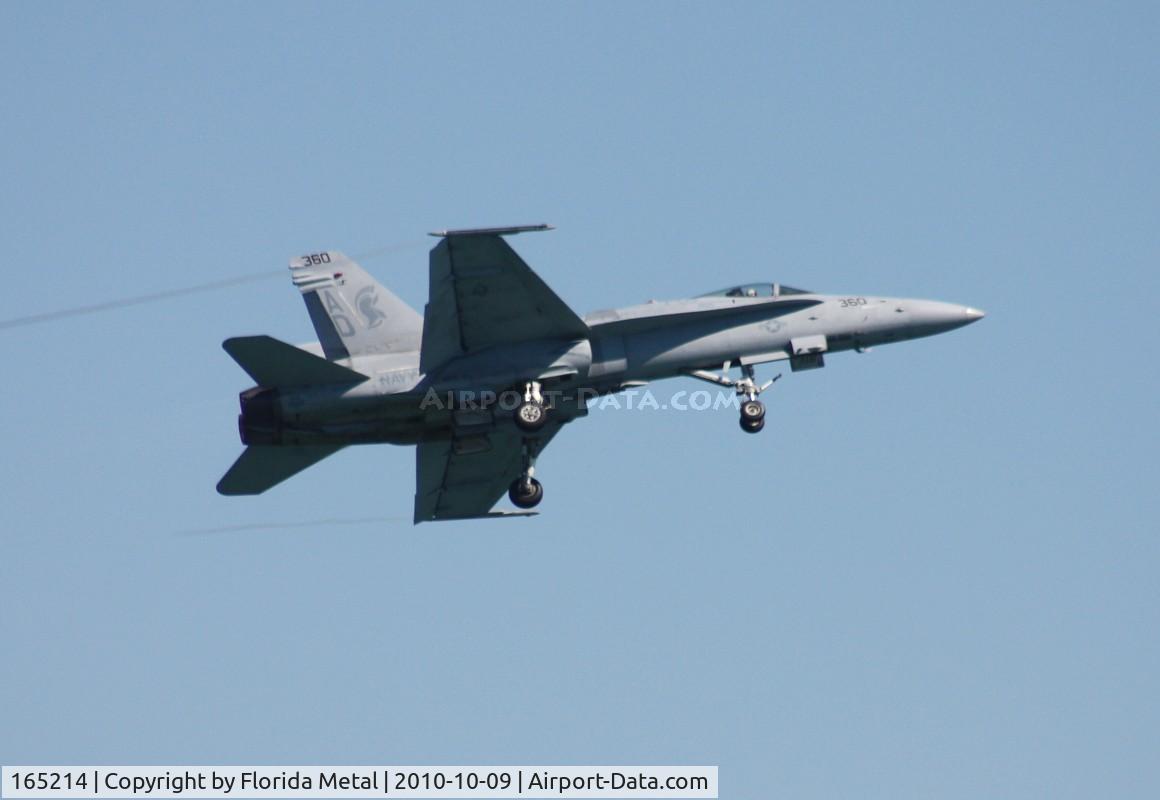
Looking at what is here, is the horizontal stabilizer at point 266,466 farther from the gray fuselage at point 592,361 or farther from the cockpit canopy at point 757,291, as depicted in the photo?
the cockpit canopy at point 757,291

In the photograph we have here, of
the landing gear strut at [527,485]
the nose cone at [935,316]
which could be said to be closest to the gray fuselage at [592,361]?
the nose cone at [935,316]

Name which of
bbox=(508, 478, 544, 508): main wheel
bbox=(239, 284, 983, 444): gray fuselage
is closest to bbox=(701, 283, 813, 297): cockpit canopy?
bbox=(239, 284, 983, 444): gray fuselage

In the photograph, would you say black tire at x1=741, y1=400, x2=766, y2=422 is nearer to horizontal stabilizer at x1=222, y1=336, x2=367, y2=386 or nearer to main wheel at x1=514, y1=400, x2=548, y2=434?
main wheel at x1=514, y1=400, x2=548, y2=434

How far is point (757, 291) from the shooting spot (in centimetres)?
3300

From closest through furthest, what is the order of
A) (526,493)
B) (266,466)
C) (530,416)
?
(530,416)
(266,466)
(526,493)

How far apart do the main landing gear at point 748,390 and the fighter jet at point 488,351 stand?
0.10 feet

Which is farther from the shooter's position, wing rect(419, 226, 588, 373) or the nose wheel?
the nose wheel

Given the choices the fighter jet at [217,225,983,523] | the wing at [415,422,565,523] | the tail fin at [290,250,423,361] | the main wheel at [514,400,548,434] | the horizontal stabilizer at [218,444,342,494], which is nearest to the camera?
the fighter jet at [217,225,983,523]

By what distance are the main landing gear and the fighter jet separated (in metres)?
0.03

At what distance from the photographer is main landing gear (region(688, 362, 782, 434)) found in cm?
3244

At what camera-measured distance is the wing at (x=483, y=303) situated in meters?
30.0

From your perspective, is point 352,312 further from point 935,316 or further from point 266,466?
point 935,316

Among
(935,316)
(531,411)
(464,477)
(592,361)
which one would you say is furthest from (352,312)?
(935,316)

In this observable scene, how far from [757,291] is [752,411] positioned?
6.46ft
